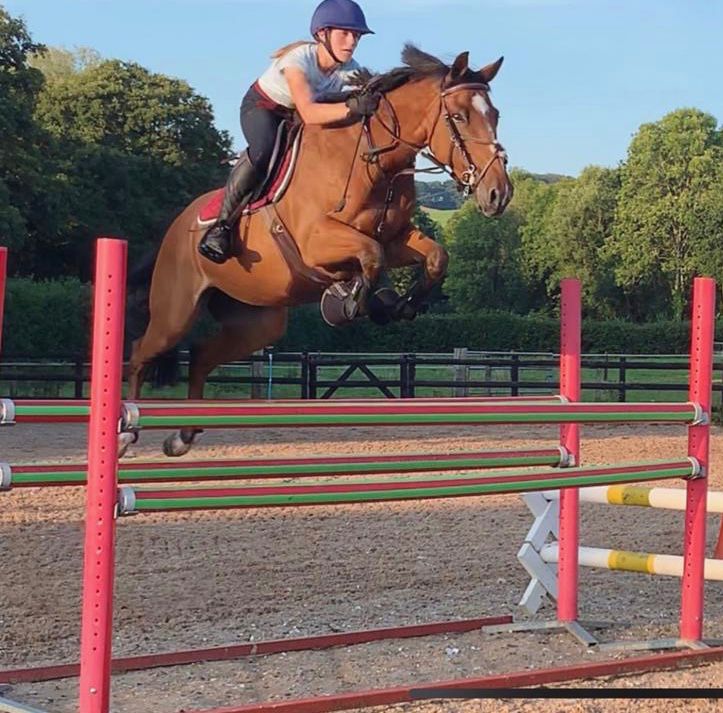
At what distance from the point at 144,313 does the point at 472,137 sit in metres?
2.28

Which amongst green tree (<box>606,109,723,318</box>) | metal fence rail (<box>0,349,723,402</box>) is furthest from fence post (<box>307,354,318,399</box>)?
green tree (<box>606,109,723,318</box>)

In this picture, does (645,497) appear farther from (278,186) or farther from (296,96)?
(296,96)

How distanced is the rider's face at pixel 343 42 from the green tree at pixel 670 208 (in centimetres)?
4041

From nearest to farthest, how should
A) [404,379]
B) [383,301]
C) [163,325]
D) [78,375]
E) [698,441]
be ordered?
1. [383,301]
2. [698,441]
3. [163,325]
4. [78,375]
5. [404,379]

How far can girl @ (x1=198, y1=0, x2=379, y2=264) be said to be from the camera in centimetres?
494

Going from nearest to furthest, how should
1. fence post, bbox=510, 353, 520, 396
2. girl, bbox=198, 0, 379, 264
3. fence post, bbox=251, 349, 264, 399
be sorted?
girl, bbox=198, 0, 379, 264, fence post, bbox=510, 353, 520, 396, fence post, bbox=251, 349, 264, 399

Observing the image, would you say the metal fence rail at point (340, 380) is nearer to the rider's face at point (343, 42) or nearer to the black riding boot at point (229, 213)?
the black riding boot at point (229, 213)

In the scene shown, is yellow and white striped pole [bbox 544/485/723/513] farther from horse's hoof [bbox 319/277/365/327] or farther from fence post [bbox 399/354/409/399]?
fence post [bbox 399/354/409/399]

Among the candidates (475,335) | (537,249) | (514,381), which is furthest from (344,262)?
(537,249)

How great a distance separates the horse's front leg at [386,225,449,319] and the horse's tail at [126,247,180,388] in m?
1.54

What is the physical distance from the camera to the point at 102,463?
3.64 metres

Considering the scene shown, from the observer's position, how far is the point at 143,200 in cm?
2650

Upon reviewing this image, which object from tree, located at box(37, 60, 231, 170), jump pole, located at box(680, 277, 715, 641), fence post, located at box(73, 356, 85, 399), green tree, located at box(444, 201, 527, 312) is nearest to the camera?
jump pole, located at box(680, 277, 715, 641)

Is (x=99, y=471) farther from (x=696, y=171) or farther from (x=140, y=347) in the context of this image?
(x=696, y=171)
